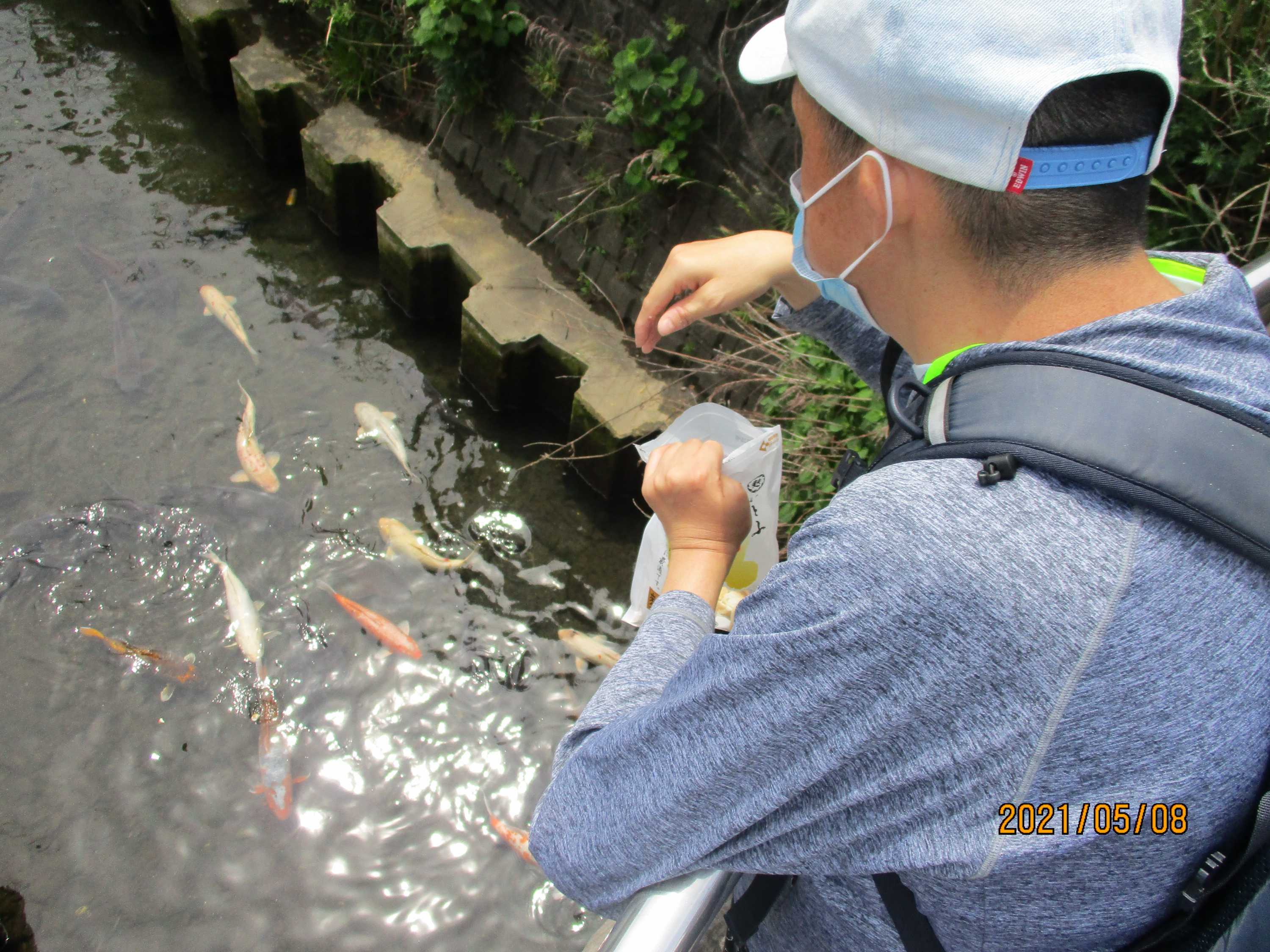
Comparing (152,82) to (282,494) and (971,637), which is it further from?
(971,637)

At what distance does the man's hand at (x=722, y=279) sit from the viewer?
2018mm

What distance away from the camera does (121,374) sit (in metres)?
5.36

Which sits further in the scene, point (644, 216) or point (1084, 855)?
point (644, 216)

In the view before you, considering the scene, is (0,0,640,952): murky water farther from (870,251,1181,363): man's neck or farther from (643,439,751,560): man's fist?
(870,251,1181,363): man's neck

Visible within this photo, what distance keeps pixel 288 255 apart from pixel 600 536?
10.7 feet

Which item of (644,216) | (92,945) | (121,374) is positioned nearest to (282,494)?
(121,374)

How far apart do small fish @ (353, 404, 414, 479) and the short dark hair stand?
442cm

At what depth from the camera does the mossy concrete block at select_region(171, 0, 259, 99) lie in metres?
6.86

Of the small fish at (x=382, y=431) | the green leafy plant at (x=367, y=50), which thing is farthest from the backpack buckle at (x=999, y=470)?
the green leafy plant at (x=367, y=50)

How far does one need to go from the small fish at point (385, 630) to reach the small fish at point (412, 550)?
392mm

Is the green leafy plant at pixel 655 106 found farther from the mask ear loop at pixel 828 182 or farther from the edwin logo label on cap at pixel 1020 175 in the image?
the edwin logo label on cap at pixel 1020 175

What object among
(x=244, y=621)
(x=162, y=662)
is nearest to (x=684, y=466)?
(x=244, y=621)

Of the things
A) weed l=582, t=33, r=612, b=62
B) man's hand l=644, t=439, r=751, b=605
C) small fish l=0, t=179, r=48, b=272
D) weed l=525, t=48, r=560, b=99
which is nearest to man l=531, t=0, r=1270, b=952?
man's hand l=644, t=439, r=751, b=605
